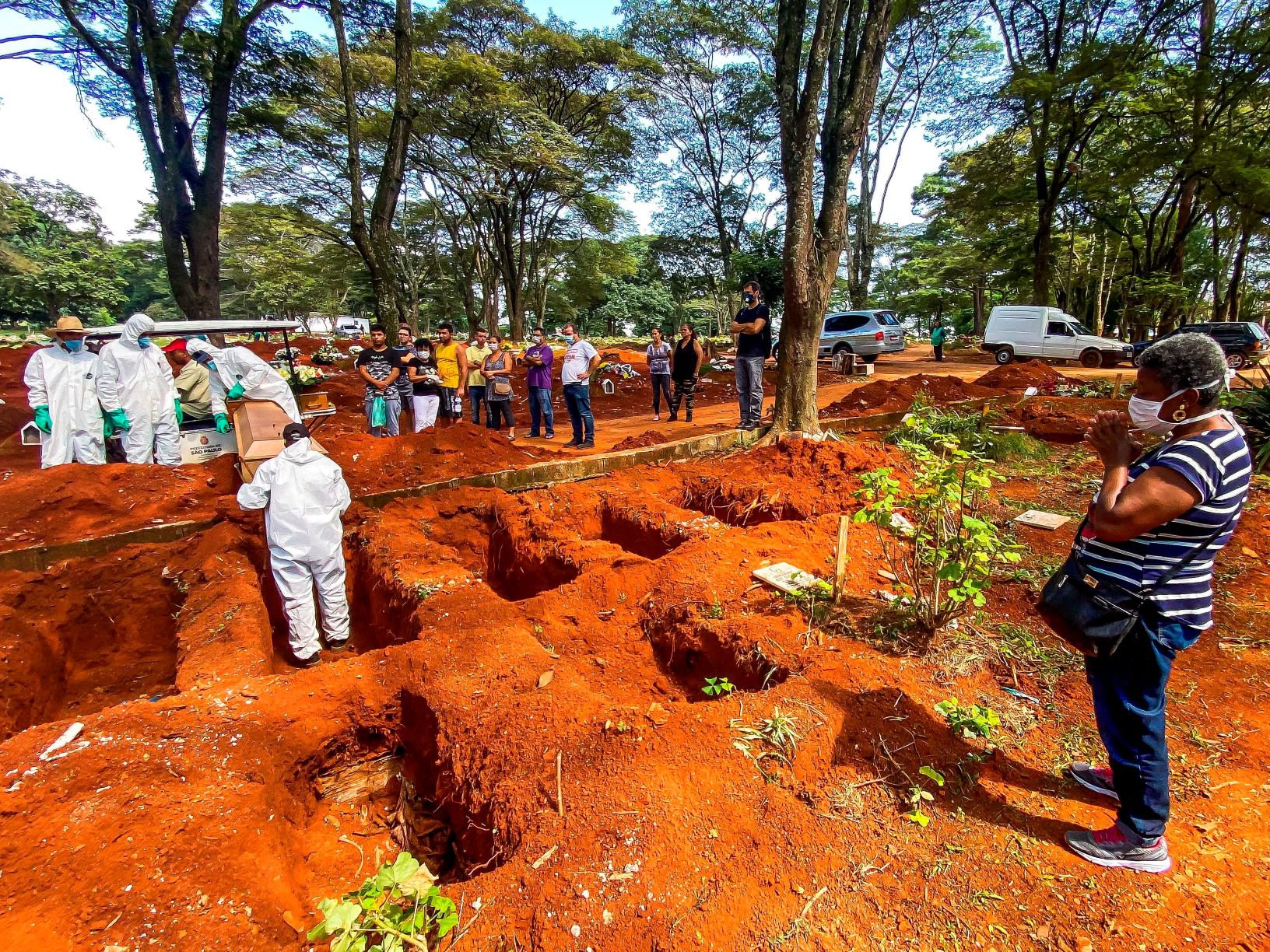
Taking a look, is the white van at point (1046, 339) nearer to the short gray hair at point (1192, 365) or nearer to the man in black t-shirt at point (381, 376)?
the man in black t-shirt at point (381, 376)

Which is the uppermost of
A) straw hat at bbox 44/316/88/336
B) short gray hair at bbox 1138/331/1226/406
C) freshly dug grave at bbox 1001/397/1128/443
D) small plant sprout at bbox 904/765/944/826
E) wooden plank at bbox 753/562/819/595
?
straw hat at bbox 44/316/88/336

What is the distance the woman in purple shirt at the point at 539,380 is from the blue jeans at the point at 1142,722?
6.98 metres

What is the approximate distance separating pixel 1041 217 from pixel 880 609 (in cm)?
2028

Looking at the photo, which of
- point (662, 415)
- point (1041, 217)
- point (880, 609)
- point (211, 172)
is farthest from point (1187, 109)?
point (211, 172)

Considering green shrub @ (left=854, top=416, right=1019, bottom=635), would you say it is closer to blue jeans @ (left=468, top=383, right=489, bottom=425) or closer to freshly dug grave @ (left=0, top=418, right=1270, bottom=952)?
freshly dug grave @ (left=0, top=418, right=1270, bottom=952)

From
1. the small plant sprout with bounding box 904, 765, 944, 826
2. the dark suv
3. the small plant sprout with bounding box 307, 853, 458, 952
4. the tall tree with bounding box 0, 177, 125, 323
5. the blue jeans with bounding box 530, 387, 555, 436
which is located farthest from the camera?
the tall tree with bounding box 0, 177, 125, 323

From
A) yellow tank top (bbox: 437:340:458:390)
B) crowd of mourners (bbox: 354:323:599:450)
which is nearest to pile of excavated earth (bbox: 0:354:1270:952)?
crowd of mourners (bbox: 354:323:599:450)

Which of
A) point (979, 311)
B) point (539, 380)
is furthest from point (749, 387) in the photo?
point (979, 311)

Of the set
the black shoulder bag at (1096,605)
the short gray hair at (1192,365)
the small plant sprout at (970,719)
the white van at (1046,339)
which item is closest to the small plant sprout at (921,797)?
the small plant sprout at (970,719)

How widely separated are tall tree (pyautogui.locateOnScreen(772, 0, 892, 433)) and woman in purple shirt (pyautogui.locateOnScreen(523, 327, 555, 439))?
3.41m

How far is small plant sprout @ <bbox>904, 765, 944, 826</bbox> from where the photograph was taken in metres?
Result: 2.14

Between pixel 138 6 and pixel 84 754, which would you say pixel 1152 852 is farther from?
pixel 138 6

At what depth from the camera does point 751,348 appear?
7.44 meters

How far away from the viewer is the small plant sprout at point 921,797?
2139 mm
